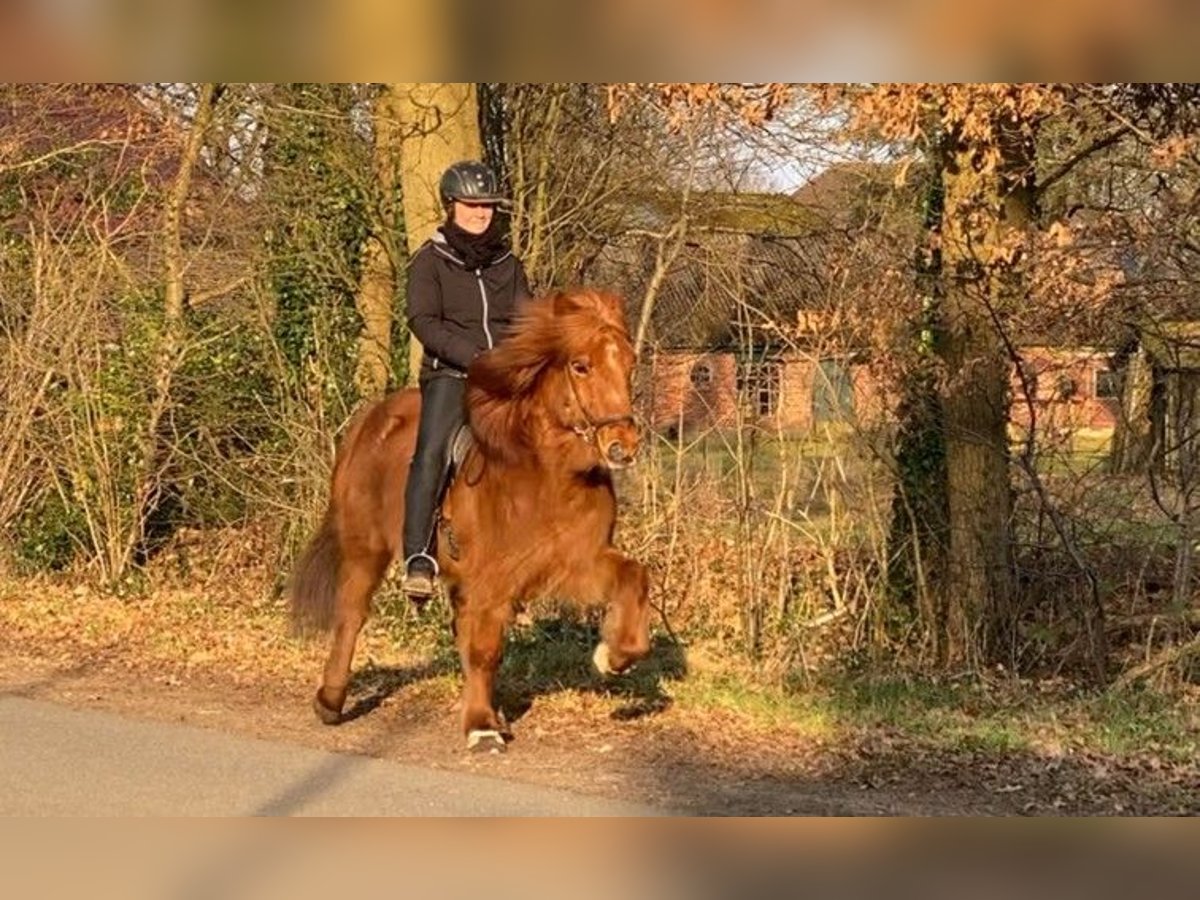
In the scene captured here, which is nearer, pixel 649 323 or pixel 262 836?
pixel 262 836

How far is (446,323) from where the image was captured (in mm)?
9430

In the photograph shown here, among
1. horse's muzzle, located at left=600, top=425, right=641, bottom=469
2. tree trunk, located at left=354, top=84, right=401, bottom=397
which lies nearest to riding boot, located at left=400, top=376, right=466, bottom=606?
horse's muzzle, located at left=600, top=425, right=641, bottom=469

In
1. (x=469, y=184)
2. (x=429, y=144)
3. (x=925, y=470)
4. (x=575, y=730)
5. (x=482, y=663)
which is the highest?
(x=429, y=144)

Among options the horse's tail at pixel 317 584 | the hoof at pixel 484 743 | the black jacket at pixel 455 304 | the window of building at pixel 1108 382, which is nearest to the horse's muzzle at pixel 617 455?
the black jacket at pixel 455 304

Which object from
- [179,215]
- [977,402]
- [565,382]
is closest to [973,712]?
[977,402]

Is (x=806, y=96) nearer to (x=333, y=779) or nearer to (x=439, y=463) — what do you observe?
(x=439, y=463)

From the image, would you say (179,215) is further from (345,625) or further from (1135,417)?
(1135,417)

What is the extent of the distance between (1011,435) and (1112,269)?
76.3 inches

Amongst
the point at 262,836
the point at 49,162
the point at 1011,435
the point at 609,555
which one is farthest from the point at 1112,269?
the point at 49,162

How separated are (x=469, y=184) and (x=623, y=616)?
8.55 feet

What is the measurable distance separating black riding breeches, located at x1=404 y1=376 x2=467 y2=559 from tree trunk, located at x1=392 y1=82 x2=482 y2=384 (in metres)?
4.40

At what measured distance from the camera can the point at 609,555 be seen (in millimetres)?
8867

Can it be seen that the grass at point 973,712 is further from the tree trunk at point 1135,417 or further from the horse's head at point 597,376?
the horse's head at point 597,376

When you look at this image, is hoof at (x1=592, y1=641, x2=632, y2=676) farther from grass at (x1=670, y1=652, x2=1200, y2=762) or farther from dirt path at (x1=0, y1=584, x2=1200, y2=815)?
grass at (x1=670, y1=652, x2=1200, y2=762)
